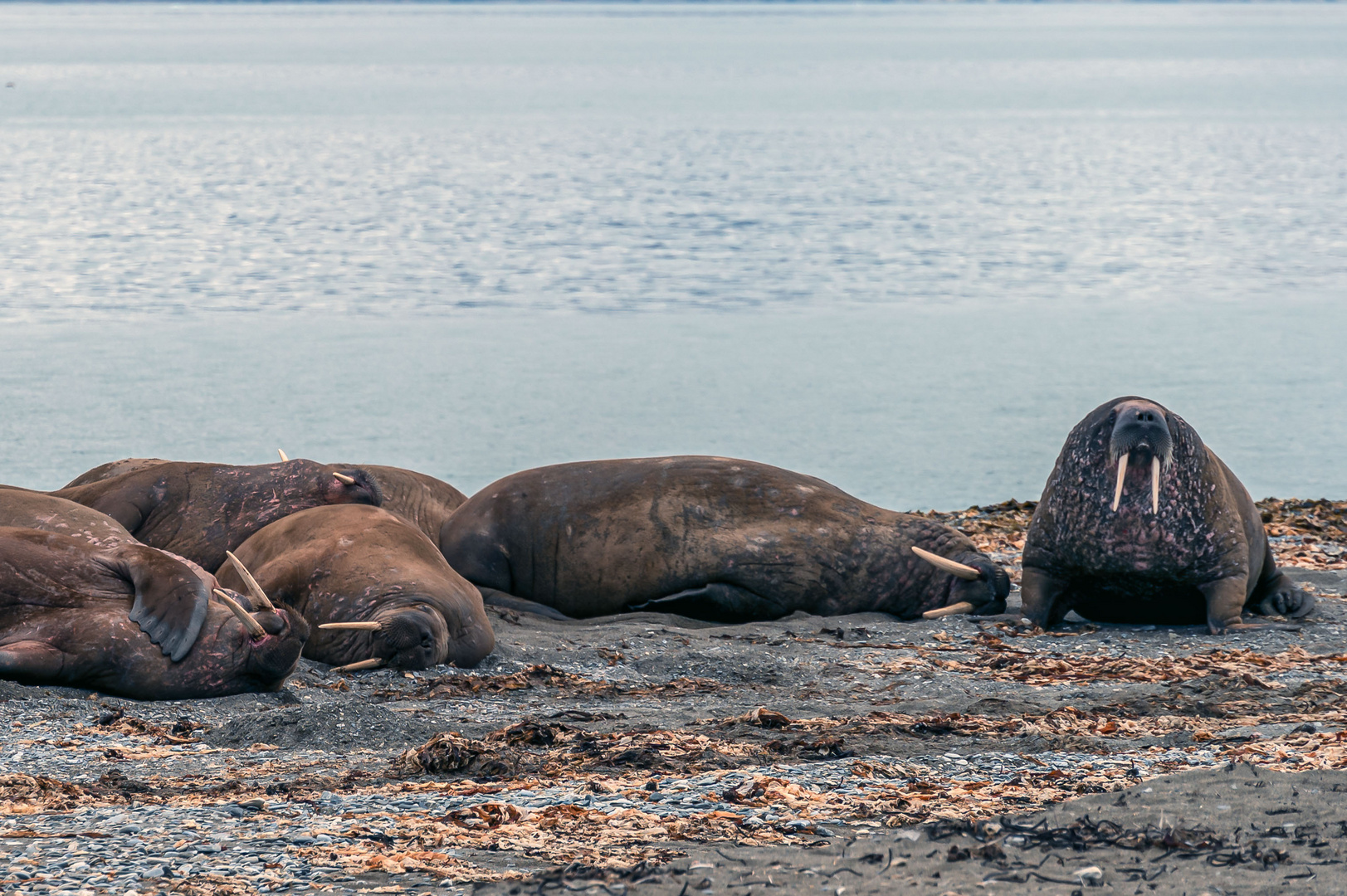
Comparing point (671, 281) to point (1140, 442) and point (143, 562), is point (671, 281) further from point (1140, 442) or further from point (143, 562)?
point (143, 562)

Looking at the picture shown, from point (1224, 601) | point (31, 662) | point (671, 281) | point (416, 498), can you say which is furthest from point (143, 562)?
point (671, 281)

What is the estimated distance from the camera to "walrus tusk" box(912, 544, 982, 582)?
6852 mm

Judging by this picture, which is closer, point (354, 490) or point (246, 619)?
point (246, 619)

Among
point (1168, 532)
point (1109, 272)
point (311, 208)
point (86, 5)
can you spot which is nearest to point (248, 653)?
point (1168, 532)

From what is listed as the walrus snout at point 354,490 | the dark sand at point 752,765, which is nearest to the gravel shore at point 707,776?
the dark sand at point 752,765

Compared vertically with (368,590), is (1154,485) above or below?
above

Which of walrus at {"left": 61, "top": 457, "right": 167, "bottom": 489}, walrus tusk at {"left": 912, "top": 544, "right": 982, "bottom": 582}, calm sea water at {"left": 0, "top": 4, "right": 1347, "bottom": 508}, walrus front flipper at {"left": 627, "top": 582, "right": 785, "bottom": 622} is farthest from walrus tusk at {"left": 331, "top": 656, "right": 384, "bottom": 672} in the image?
calm sea water at {"left": 0, "top": 4, "right": 1347, "bottom": 508}

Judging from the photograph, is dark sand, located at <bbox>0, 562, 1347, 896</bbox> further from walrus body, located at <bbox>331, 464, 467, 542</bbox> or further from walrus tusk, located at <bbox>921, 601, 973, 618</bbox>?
walrus body, located at <bbox>331, 464, 467, 542</bbox>

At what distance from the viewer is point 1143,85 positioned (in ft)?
181

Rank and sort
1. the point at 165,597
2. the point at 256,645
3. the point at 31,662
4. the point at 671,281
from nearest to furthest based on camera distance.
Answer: the point at 31,662 < the point at 256,645 < the point at 165,597 < the point at 671,281

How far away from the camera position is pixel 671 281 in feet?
59.0

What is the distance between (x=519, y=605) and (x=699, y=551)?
0.86 m

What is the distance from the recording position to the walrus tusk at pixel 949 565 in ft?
22.5

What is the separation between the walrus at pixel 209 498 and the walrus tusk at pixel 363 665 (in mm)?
1404
